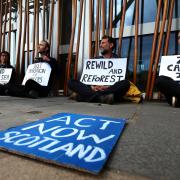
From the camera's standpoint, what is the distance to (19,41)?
4.14 m

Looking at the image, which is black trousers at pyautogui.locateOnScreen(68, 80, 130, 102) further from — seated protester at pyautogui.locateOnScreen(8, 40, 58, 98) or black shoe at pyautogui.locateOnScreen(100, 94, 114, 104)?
seated protester at pyautogui.locateOnScreen(8, 40, 58, 98)

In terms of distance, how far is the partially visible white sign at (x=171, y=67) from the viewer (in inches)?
94.1

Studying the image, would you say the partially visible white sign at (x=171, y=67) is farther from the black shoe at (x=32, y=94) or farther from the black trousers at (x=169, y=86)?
the black shoe at (x=32, y=94)

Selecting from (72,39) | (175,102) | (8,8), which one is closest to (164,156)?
(175,102)

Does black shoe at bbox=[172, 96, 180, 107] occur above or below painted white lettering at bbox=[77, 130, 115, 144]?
below

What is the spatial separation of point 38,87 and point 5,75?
906 mm

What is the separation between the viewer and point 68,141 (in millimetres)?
905

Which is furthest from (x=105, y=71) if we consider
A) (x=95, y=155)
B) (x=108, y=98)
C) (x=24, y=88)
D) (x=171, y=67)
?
(x=95, y=155)

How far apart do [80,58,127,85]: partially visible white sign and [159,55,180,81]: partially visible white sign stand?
17.6 inches

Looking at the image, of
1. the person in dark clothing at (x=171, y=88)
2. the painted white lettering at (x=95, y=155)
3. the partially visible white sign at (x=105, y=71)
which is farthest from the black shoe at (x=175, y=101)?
the painted white lettering at (x=95, y=155)

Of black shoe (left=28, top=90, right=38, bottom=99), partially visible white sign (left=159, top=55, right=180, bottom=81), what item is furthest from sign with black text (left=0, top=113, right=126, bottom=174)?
black shoe (left=28, top=90, right=38, bottom=99)

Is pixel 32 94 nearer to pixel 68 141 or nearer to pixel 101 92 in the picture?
pixel 101 92

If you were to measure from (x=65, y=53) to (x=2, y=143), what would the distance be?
3.04 meters

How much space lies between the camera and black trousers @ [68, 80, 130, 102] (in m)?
2.33
